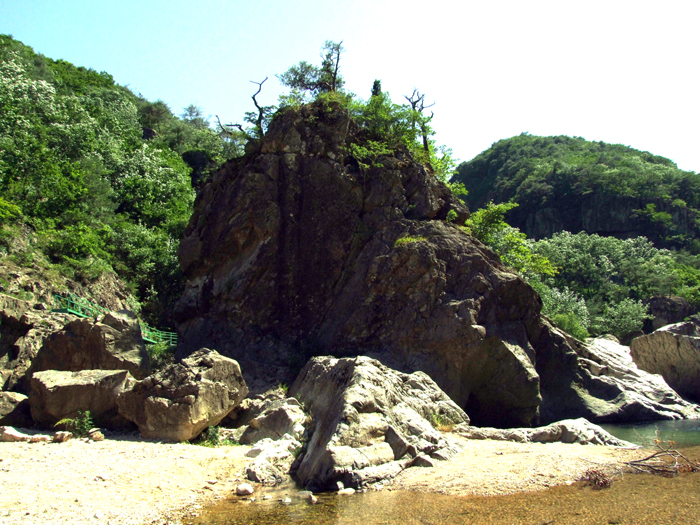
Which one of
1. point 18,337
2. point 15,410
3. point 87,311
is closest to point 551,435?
point 15,410

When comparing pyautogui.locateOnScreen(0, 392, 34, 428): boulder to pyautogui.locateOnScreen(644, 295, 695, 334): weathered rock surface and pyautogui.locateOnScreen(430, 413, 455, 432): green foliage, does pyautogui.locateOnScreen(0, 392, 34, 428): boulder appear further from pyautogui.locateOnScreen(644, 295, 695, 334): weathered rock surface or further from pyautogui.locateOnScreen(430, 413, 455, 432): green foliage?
pyautogui.locateOnScreen(644, 295, 695, 334): weathered rock surface

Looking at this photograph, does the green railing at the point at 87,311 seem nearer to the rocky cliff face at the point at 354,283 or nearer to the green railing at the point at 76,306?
the green railing at the point at 76,306

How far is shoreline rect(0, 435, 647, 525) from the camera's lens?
7430 mm

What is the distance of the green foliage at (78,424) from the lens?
1256 cm

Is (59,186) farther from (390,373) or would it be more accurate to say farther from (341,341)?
(390,373)

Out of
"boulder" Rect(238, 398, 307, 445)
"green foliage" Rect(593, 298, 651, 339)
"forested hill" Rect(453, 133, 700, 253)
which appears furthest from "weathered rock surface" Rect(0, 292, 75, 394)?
"forested hill" Rect(453, 133, 700, 253)

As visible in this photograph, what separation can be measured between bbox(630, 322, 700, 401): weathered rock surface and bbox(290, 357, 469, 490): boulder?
67.6 feet

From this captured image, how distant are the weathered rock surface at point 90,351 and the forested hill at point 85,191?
8770mm

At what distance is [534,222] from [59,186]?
231ft

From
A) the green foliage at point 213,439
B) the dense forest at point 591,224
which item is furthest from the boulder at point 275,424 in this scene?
the dense forest at point 591,224

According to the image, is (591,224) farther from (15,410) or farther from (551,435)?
(15,410)

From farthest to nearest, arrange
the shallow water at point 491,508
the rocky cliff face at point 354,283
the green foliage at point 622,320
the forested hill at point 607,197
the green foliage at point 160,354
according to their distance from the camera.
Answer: the forested hill at point 607,197
the green foliage at point 622,320
the green foliage at point 160,354
the rocky cliff face at point 354,283
the shallow water at point 491,508

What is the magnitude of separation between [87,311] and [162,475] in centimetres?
1522

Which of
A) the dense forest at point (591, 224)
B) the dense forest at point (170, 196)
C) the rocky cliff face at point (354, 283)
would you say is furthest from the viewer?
the dense forest at point (591, 224)
